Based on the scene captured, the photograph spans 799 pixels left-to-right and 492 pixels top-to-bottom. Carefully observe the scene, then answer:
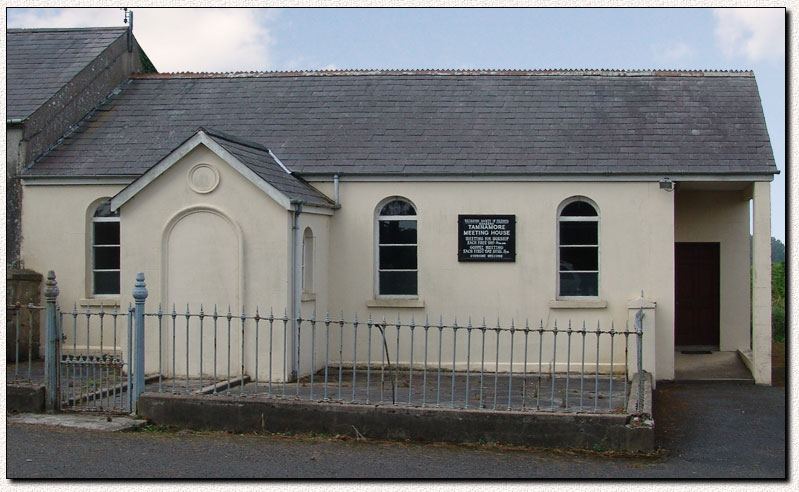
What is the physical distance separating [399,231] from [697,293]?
6.31 metres

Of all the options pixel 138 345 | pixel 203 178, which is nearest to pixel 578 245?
pixel 203 178

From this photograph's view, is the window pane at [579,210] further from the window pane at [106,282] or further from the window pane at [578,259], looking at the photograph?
the window pane at [106,282]

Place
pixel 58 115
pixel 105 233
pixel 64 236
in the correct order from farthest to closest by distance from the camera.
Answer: pixel 58 115 → pixel 105 233 → pixel 64 236

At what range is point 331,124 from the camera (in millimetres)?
17250

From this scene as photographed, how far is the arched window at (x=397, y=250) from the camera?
1611cm

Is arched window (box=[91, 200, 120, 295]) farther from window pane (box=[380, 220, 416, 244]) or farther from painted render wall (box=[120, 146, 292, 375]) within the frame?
window pane (box=[380, 220, 416, 244])

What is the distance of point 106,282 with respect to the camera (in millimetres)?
16969

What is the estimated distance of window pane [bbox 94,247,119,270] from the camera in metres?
16.9

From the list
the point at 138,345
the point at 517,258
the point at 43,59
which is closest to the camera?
the point at 138,345

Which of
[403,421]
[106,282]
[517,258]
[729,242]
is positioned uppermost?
[729,242]

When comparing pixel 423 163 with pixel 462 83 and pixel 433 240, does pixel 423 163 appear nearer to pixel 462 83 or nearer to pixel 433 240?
pixel 433 240

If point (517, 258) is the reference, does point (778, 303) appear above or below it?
below

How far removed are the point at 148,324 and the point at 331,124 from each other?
5.34 m

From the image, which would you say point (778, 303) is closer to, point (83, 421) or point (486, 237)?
point (486, 237)
